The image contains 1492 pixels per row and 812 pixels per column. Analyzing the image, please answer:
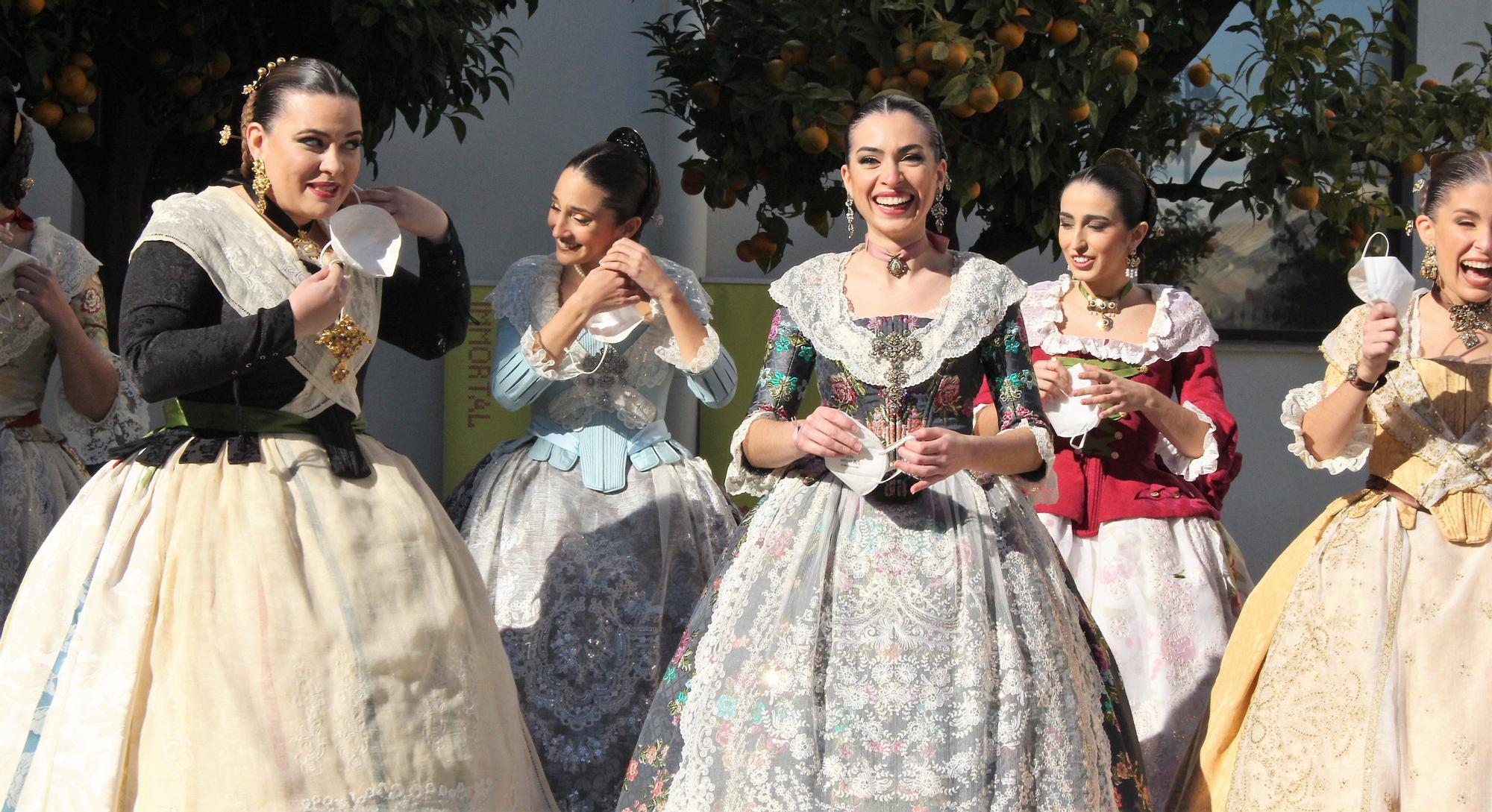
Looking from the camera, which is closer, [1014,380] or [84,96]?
[1014,380]

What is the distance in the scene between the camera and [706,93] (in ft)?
15.9

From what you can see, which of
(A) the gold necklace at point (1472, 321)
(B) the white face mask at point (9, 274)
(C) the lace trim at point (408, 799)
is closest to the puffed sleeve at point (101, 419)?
(B) the white face mask at point (9, 274)

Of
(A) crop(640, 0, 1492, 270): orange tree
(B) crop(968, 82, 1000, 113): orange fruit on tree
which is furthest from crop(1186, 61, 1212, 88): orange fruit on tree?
(B) crop(968, 82, 1000, 113): orange fruit on tree

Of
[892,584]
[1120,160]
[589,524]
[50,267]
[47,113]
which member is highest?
[1120,160]

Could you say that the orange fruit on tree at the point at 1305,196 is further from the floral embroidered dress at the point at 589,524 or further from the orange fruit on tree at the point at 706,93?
the floral embroidered dress at the point at 589,524

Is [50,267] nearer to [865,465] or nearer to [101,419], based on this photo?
[101,419]

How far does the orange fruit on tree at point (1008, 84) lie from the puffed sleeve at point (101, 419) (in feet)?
7.82

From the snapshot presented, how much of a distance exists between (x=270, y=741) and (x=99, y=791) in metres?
0.29

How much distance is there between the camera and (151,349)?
9.53 feet

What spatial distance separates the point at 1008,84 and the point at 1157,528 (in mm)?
1289

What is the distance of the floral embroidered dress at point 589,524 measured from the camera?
391cm

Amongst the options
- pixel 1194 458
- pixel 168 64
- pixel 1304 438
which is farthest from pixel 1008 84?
pixel 168 64

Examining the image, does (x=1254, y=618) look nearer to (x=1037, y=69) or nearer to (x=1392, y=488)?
(x=1392, y=488)

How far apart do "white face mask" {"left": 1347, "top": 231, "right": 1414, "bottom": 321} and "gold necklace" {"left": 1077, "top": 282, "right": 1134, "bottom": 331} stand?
3.00 ft
